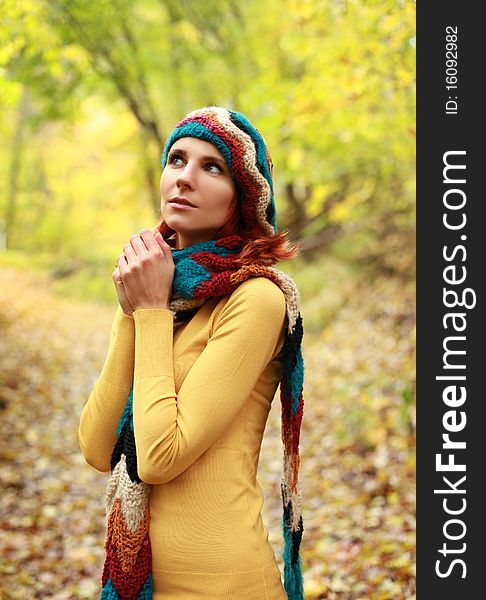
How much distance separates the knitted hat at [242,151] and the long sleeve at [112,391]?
451 millimetres

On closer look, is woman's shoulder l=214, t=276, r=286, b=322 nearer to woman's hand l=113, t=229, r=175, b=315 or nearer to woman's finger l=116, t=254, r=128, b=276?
woman's hand l=113, t=229, r=175, b=315

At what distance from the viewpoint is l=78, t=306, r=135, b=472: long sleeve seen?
1.57 metres

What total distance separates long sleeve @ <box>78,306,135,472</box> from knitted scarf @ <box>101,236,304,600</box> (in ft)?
0.11

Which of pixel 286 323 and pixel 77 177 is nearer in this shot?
pixel 286 323

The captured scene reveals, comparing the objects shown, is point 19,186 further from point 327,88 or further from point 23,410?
point 327,88

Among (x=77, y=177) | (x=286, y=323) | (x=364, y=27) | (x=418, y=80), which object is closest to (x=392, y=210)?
(x=364, y=27)

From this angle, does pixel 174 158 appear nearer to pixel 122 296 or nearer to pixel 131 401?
pixel 122 296

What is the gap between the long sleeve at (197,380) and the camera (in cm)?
136

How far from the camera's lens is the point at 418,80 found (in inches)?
134

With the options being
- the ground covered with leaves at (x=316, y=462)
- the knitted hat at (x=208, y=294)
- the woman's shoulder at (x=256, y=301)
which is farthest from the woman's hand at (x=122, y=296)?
the ground covered with leaves at (x=316, y=462)

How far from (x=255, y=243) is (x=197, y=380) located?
1.44 ft

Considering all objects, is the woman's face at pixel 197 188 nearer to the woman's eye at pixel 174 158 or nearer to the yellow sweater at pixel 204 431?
the woman's eye at pixel 174 158

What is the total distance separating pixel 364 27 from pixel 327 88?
3.78 feet

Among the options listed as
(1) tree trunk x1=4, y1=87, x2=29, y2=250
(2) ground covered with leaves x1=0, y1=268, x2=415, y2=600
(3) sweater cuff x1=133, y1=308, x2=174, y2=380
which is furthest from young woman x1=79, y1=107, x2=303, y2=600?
(1) tree trunk x1=4, y1=87, x2=29, y2=250
